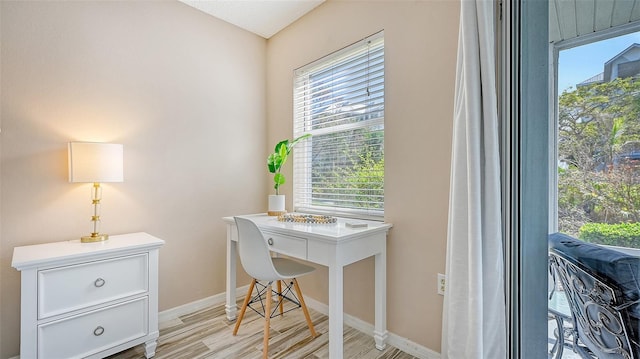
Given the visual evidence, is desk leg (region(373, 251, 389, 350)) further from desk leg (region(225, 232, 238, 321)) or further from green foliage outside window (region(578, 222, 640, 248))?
desk leg (region(225, 232, 238, 321))

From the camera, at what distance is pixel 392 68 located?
179 cm

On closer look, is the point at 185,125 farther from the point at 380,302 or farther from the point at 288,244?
the point at 380,302

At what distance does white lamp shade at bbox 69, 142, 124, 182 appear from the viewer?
5.19 ft

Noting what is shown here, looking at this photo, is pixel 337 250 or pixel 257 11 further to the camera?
pixel 257 11

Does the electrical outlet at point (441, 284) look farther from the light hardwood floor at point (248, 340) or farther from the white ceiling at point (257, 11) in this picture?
the white ceiling at point (257, 11)

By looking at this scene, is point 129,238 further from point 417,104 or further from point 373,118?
point 417,104

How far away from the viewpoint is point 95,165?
63.7 inches

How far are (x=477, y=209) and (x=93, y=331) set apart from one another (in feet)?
6.86

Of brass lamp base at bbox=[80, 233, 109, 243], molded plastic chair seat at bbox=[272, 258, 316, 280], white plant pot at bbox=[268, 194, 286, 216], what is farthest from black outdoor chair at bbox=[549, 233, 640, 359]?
brass lamp base at bbox=[80, 233, 109, 243]

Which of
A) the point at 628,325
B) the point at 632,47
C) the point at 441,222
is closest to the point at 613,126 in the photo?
the point at 632,47

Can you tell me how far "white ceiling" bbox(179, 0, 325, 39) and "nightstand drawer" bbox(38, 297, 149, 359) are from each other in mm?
2237

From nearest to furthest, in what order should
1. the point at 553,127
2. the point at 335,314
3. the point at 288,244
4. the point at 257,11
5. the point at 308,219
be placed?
1. the point at 553,127
2. the point at 335,314
3. the point at 288,244
4. the point at 308,219
5. the point at 257,11

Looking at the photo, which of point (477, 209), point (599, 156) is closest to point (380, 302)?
point (477, 209)

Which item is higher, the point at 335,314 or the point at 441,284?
the point at 441,284
